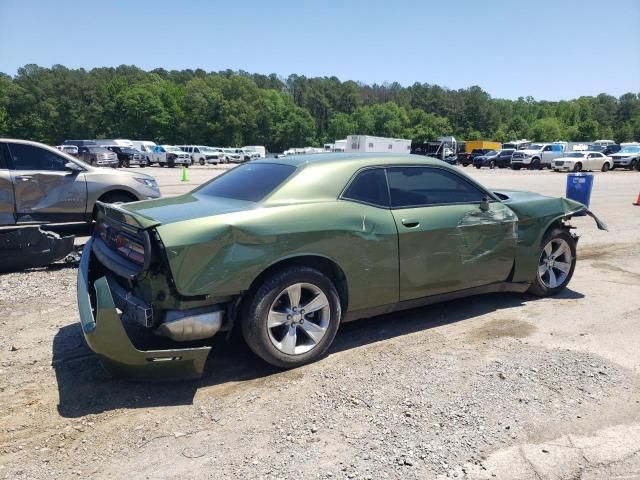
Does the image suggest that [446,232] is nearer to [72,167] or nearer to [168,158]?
[72,167]

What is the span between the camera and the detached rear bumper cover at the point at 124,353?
10.2ft

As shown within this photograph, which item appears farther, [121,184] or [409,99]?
[409,99]

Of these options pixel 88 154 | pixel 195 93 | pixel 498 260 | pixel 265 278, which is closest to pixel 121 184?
pixel 265 278

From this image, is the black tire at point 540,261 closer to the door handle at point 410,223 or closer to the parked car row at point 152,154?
the door handle at point 410,223

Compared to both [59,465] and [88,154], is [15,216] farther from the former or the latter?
[88,154]

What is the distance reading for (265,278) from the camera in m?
3.51

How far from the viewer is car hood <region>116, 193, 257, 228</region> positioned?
338 centimetres

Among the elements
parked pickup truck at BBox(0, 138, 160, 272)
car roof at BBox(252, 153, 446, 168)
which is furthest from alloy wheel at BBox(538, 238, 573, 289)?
parked pickup truck at BBox(0, 138, 160, 272)

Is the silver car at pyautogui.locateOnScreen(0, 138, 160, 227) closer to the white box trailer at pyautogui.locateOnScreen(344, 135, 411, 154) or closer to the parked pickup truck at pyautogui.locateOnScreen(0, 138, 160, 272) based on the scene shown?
the parked pickup truck at pyautogui.locateOnScreen(0, 138, 160, 272)

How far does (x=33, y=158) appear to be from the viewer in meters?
7.38

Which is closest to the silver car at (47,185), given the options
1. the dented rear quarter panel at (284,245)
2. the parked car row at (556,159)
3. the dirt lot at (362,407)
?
the dirt lot at (362,407)

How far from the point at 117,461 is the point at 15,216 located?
18.9 feet

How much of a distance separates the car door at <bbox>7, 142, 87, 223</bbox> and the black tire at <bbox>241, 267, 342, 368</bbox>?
17.4ft

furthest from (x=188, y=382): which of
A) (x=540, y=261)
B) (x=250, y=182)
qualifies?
(x=540, y=261)
